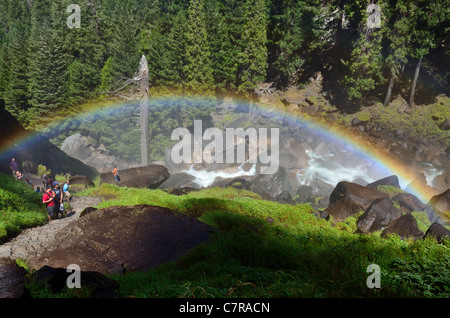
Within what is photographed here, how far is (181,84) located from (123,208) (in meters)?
31.6

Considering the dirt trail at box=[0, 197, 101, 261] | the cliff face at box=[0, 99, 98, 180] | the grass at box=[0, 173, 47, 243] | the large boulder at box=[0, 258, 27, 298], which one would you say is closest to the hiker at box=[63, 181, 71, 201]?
the grass at box=[0, 173, 47, 243]

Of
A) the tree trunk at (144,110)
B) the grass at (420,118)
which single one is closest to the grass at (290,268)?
the tree trunk at (144,110)

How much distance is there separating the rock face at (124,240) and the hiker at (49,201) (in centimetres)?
289

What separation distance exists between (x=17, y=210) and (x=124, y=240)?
252 inches

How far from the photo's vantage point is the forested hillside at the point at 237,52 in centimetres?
3600

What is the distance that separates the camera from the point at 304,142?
1582 inches

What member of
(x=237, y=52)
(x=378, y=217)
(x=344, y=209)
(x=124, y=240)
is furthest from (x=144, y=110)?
(x=237, y=52)

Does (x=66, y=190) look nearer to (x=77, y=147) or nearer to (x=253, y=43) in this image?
(x=77, y=147)

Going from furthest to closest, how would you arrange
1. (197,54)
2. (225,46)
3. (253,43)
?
(225,46)
(253,43)
(197,54)

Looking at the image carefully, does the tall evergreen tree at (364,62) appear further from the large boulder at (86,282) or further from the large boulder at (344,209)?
the large boulder at (86,282)

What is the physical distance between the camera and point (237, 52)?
40094 millimetres

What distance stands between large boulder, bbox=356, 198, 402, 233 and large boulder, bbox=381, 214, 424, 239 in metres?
0.50

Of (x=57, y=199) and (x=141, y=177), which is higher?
(x=57, y=199)
